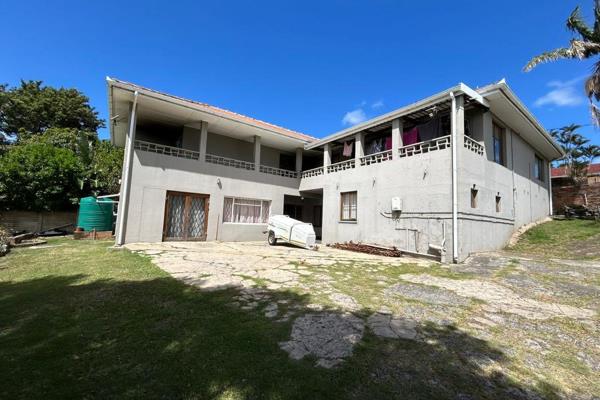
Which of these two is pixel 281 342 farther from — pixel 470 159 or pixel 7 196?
pixel 7 196

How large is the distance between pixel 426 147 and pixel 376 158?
2182mm

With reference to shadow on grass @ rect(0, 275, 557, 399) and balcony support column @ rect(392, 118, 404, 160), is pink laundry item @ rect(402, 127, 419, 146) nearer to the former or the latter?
balcony support column @ rect(392, 118, 404, 160)

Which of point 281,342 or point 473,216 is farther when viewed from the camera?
point 473,216

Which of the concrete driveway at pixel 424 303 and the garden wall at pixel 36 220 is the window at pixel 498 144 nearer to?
the concrete driveway at pixel 424 303

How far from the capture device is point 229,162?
47.6 ft

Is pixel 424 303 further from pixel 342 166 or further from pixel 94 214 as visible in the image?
pixel 94 214

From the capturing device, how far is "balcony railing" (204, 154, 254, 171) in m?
13.8

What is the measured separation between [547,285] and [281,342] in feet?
20.8

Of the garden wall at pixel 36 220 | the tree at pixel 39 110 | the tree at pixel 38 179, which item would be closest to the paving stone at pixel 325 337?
the tree at pixel 38 179

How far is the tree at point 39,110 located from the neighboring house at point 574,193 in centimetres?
4344

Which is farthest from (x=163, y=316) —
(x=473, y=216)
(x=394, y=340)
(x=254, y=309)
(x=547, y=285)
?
(x=473, y=216)

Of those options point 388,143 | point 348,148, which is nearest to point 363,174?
point 388,143

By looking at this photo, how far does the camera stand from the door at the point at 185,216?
12.1 metres

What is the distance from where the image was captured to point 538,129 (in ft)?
42.7
